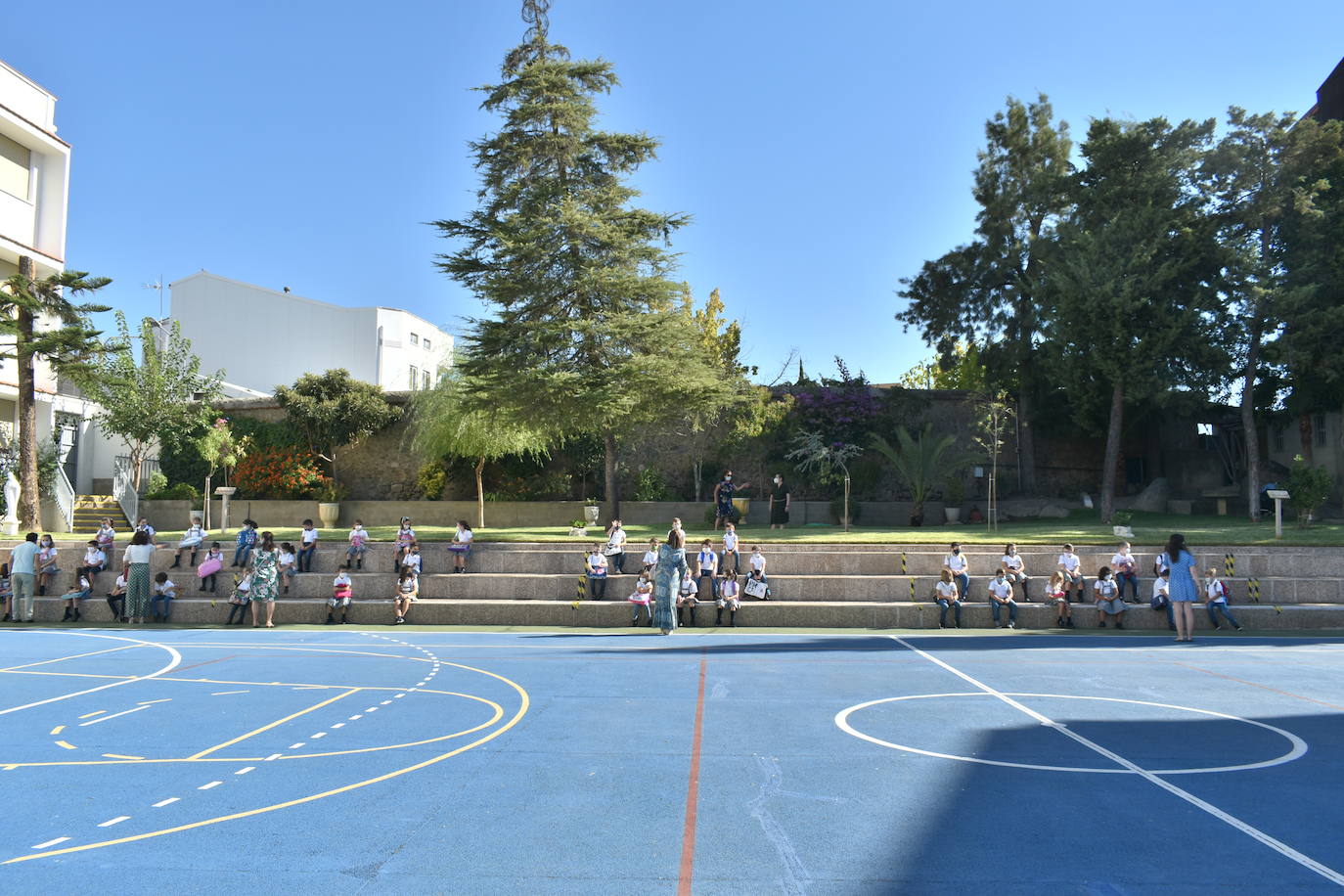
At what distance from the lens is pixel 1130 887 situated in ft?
14.8

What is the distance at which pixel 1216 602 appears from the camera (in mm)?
15492

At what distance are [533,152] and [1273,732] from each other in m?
19.6

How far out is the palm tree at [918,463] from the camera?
24906 mm

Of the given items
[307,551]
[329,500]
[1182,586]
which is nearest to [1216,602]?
[1182,586]

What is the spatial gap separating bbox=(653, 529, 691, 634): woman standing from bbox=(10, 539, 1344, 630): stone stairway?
148 centimetres

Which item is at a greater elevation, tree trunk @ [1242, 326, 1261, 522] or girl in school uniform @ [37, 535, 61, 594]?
tree trunk @ [1242, 326, 1261, 522]

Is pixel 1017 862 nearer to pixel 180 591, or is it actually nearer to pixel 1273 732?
pixel 1273 732

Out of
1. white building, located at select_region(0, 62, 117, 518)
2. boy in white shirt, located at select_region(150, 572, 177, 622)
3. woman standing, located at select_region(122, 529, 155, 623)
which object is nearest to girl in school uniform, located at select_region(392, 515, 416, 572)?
boy in white shirt, located at select_region(150, 572, 177, 622)

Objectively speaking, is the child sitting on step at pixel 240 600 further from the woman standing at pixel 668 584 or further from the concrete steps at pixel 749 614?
the woman standing at pixel 668 584

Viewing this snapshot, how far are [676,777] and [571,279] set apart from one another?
16.5 m

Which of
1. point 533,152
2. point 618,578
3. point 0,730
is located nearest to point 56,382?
point 533,152

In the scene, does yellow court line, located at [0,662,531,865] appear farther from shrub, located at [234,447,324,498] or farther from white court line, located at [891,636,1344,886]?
shrub, located at [234,447,324,498]

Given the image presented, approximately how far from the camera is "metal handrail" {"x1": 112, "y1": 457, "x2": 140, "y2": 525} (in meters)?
27.8

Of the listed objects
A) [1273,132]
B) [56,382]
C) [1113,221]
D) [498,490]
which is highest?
[1273,132]
